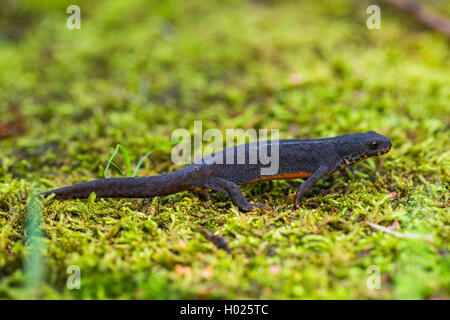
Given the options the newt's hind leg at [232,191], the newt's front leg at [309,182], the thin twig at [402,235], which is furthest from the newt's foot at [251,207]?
the thin twig at [402,235]

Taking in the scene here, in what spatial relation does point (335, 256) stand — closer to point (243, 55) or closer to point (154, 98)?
point (154, 98)

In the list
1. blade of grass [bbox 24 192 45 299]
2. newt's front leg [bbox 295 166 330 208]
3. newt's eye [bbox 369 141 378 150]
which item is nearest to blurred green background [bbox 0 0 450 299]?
blade of grass [bbox 24 192 45 299]

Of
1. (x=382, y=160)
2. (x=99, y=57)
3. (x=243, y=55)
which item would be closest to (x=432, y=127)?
(x=382, y=160)

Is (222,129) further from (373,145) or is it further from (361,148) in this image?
(373,145)

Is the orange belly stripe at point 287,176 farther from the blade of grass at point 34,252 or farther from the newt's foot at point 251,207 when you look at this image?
the blade of grass at point 34,252

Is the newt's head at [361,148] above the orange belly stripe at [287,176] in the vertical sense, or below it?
above

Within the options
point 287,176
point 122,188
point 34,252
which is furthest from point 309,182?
point 34,252
